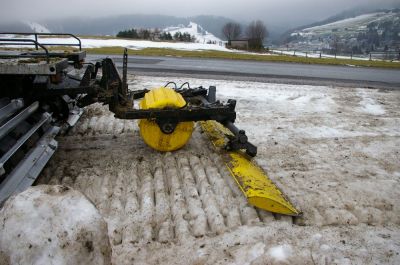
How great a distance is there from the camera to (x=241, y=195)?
427cm

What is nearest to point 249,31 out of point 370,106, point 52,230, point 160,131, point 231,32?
point 231,32

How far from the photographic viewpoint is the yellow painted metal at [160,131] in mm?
5102

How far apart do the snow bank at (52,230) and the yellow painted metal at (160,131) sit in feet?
9.02

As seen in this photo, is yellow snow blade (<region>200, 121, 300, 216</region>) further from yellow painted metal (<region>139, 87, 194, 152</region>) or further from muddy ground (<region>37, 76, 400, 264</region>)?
yellow painted metal (<region>139, 87, 194, 152</region>)

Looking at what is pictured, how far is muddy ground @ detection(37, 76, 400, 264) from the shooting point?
3346mm

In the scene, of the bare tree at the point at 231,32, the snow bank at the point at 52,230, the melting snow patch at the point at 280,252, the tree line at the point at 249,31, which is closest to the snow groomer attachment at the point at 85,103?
the melting snow patch at the point at 280,252

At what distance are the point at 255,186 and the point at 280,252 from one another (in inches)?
40.1

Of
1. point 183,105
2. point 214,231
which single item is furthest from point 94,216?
point 183,105

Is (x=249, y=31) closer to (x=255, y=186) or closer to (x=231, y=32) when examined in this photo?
(x=231, y=32)

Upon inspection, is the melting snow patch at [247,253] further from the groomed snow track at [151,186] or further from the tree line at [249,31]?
the tree line at [249,31]

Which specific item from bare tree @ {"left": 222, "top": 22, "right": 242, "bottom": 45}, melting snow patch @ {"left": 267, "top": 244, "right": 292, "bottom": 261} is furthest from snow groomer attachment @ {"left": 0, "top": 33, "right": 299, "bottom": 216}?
bare tree @ {"left": 222, "top": 22, "right": 242, "bottom": 45}

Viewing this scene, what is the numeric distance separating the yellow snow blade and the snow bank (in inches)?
77.0

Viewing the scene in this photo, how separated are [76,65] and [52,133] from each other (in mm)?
1682

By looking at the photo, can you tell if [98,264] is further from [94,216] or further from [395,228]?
[395,228]
